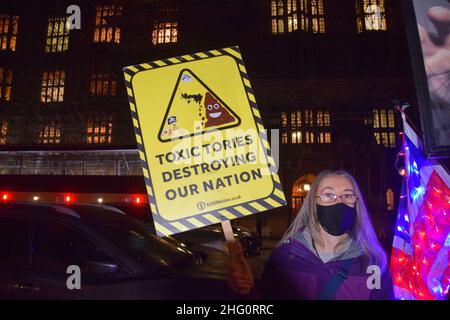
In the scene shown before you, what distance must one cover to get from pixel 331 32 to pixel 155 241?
2395cm

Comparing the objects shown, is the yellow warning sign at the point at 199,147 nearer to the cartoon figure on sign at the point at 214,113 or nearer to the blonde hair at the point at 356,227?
the cartoon figure on sign at the point at 214,113

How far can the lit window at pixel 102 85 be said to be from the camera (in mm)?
23766

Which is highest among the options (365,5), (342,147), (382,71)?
(365,5)

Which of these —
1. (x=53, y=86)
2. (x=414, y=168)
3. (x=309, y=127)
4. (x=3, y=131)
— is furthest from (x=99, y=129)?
(x=414, y=168)

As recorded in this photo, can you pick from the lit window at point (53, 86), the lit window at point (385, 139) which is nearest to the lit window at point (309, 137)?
the lit window at point (385, 139)

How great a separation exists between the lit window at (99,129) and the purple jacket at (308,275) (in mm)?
22176

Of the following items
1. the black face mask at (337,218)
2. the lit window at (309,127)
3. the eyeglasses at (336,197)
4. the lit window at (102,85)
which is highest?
the lit window at (102,85)

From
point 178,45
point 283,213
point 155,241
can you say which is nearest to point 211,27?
point 178,45

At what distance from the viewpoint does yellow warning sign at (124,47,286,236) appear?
7.49 ft

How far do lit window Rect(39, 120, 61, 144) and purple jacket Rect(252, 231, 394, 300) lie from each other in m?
23.9

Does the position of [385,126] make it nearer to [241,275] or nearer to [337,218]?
[337,218]

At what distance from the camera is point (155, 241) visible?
3.91 meters
